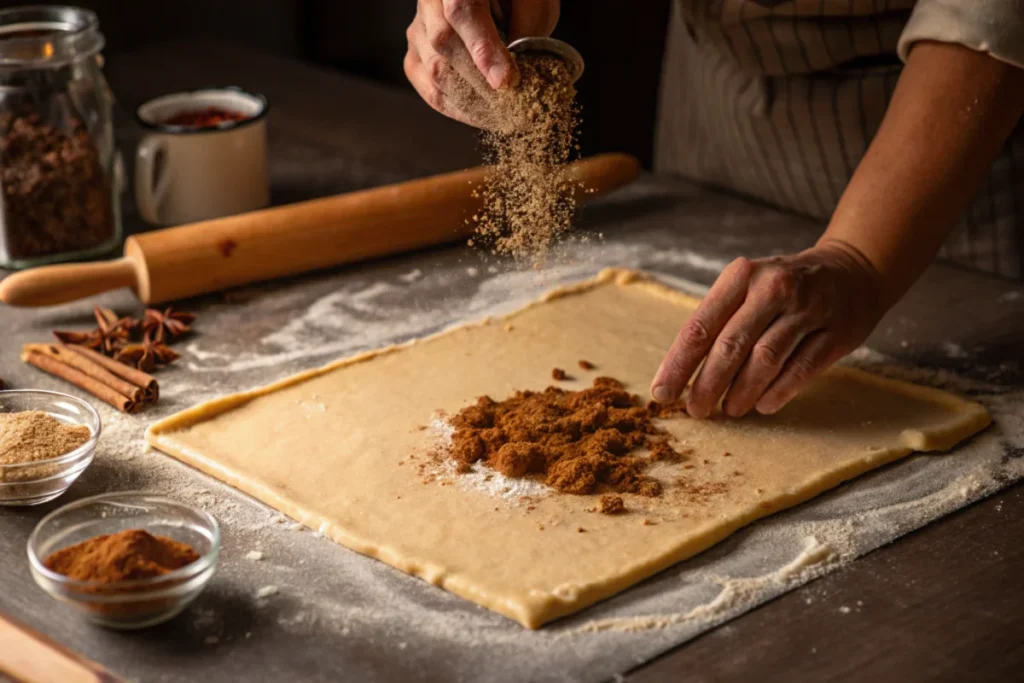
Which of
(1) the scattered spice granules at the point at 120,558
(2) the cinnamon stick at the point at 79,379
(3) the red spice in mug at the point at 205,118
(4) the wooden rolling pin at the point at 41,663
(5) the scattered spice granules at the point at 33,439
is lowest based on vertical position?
(2) the cinnamon stick at the point at 79,379

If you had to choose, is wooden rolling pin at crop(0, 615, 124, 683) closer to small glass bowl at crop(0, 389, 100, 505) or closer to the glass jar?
small glass bowl at crop(0, 389, 100, 505)

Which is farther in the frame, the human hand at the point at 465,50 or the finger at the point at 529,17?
the finger at the point at 529,17

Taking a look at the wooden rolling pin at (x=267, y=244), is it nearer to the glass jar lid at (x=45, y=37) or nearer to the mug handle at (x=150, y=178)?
the mug handle at (x=150, y=178)

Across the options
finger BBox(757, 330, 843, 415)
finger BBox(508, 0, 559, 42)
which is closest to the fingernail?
finger BBox(757, 330, 843, 415)

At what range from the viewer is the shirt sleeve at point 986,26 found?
1.61 m

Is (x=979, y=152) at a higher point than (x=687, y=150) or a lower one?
higher

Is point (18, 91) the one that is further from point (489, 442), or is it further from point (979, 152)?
point (979, 152)

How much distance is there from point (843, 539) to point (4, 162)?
144 cm

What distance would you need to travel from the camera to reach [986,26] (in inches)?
63.6

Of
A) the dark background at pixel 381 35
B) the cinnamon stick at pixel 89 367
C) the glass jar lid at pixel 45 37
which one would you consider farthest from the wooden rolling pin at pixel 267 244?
the dark background at pixel 381 35

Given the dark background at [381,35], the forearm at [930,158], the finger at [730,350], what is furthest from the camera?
the dark background at [381,35]

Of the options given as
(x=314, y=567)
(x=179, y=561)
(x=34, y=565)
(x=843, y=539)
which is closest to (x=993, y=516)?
(x=843, y=539)

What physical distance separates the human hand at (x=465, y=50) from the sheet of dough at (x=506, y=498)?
1.30 ft

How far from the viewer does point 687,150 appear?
2.68 m
